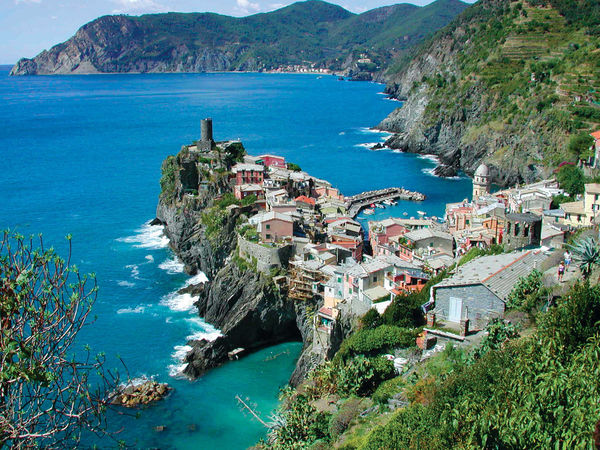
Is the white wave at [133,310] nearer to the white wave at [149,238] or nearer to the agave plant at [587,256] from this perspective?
the white wave at [149,238]

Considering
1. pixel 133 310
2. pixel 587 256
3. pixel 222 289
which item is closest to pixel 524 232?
pixel 587 256

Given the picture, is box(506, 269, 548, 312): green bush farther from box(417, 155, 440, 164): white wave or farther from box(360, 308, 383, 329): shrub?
box(417, 155, 440, 164): white wave

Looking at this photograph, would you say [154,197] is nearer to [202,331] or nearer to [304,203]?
[304,203]

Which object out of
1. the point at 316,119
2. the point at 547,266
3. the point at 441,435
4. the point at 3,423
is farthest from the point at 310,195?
the point at 316,119

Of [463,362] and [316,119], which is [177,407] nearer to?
[463,362]

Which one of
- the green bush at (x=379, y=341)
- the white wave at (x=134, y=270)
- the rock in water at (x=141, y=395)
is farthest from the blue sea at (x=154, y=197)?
the green bush at (x=379, y=341)

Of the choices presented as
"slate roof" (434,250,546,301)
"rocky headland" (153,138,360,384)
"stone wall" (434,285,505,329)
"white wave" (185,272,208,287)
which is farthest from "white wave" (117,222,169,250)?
"stone wall" (434,285,505,329)
